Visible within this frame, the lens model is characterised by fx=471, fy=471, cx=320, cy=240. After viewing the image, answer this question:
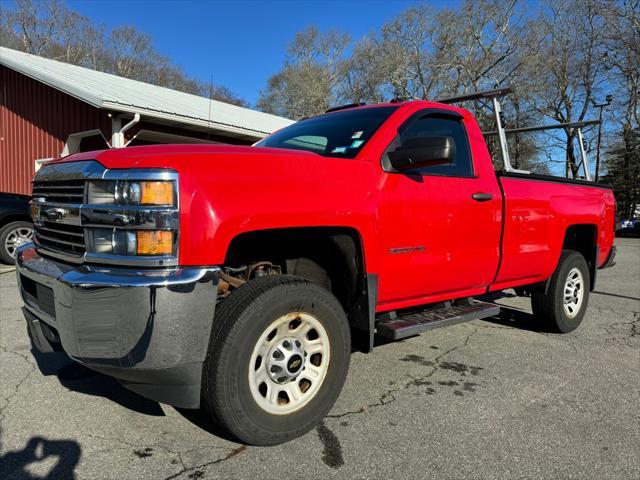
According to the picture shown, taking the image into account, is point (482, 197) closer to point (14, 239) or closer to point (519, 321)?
point (519, 321)

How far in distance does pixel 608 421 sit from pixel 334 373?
1.78m

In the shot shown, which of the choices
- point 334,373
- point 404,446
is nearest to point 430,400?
point 404,446

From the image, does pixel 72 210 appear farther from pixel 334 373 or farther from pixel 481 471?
pixel 481 471

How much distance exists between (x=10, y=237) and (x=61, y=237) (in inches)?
260

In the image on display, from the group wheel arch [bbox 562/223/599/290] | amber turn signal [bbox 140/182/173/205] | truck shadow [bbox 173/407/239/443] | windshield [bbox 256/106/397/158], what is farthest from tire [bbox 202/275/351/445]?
wheel arch [bbox 562/223/599/290]

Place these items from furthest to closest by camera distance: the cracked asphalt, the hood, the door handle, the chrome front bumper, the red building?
the red building → the door handle → the cracked asphalt → the hood → the chrome front bumper

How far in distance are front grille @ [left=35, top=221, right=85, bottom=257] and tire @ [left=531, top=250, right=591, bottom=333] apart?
14.0 ft

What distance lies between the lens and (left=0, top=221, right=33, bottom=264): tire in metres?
7.90

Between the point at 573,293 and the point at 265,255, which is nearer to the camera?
Answer: the point at 265,255

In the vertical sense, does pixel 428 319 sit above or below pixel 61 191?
below

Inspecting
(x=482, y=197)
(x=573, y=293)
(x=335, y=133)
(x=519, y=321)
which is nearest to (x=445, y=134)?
(x=482, y=197)

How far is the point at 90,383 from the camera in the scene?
11.0 ft

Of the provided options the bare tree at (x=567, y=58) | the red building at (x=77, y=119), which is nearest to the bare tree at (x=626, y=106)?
the bare tree at (x=567, y=58)

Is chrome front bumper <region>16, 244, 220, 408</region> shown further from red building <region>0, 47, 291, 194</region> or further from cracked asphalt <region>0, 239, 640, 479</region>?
red building <region>0, 47, 291, 194</region>
